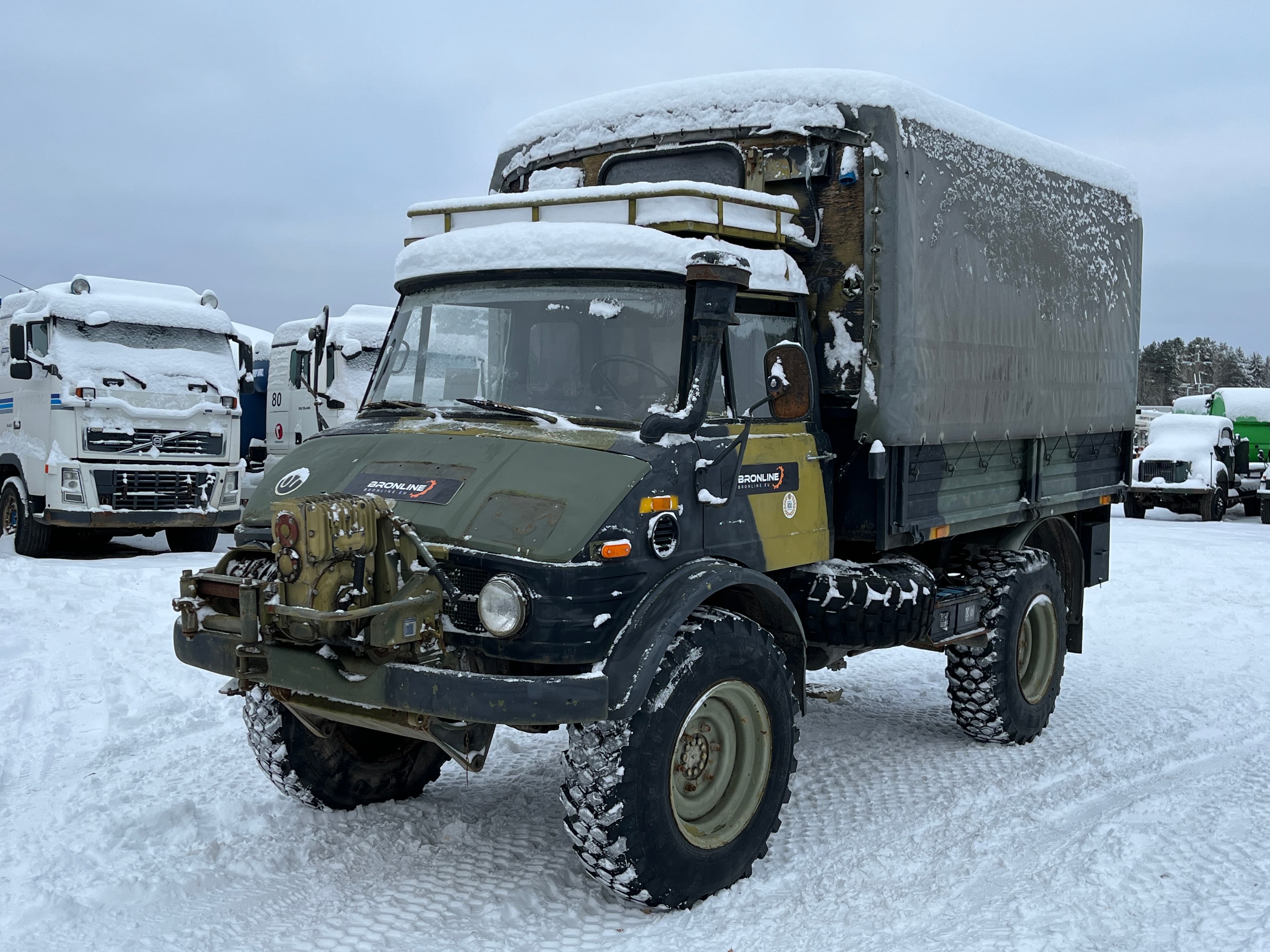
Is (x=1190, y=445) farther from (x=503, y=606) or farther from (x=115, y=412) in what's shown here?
(x=503, y=606)

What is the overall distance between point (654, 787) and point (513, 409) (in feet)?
5.38

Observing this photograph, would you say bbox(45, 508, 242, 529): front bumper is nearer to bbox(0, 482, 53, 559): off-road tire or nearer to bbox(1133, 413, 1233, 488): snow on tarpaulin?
bbox(0, 482, 53, 559): off-road tire

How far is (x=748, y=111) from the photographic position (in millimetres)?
5922

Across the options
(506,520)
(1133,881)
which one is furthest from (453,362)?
(1133,881)

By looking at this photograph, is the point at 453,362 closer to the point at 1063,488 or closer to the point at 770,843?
the point at 770,843

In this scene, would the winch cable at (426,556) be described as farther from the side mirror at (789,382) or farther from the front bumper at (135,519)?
the front bumper at (135,519)

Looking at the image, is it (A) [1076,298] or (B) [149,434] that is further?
(B) [149,434]

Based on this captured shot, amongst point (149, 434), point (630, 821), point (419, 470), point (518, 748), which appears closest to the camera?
point (630, 821)

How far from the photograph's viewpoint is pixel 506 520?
4.20 meters

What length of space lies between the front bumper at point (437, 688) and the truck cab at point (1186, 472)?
22680mm

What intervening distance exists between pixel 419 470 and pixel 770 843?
2.33m

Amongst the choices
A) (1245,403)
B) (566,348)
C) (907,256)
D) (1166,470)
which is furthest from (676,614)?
(1245,403)

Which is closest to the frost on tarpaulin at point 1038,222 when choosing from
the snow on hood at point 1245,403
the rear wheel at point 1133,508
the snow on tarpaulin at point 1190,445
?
the snow on tarpaulin at point 1190,445

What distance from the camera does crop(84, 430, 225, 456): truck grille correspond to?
1312 centimetres
